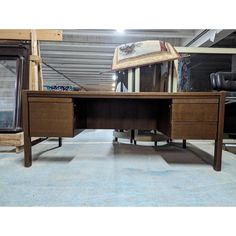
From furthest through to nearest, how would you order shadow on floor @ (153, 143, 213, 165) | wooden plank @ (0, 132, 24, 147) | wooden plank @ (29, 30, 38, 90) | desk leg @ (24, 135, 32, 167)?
wooden plank @ (29, 30, 38, 90), wooden plank @ (0, 132, 24, 147), shadow on floor @ (153, 143, 213, 165), desk leg @ (24, 135, 32, 167)

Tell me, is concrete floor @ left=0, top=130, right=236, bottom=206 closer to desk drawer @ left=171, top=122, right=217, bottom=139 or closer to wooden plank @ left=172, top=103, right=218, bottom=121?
desk drawer @ left=171, top=122, right=217, bottom=139

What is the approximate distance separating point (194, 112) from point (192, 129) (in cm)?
13

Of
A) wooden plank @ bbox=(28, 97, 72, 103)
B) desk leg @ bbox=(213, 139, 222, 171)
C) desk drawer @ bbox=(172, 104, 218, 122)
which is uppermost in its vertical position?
wooden plank @ bbox=(28, 97, 72, 103)

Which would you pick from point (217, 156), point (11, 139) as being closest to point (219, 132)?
point (217, 156)

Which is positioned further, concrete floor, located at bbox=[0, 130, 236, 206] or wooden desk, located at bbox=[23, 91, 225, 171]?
wooden desk, located at bbox=[23, 91, 225, 171]

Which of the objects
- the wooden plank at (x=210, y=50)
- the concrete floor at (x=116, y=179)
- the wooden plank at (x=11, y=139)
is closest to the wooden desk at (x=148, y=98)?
the concrete floor at (x=116, y=179)

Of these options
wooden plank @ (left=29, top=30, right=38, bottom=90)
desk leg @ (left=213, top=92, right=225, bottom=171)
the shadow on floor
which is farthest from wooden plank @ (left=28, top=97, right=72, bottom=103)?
desk leg @ (left=213, top=92, right=225, bottom=171)

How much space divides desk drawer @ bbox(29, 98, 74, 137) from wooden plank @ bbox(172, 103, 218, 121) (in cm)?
83

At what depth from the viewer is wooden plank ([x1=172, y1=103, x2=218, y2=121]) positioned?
63.2 inches

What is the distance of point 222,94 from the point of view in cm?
159

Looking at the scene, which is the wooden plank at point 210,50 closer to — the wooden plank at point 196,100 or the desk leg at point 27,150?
the wooden plank at point 196,100

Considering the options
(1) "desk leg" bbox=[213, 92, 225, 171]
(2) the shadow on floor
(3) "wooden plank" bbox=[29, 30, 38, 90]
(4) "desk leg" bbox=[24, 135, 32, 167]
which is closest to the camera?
(1) "desk leg" bbox=[213, 92, 225, 171]
